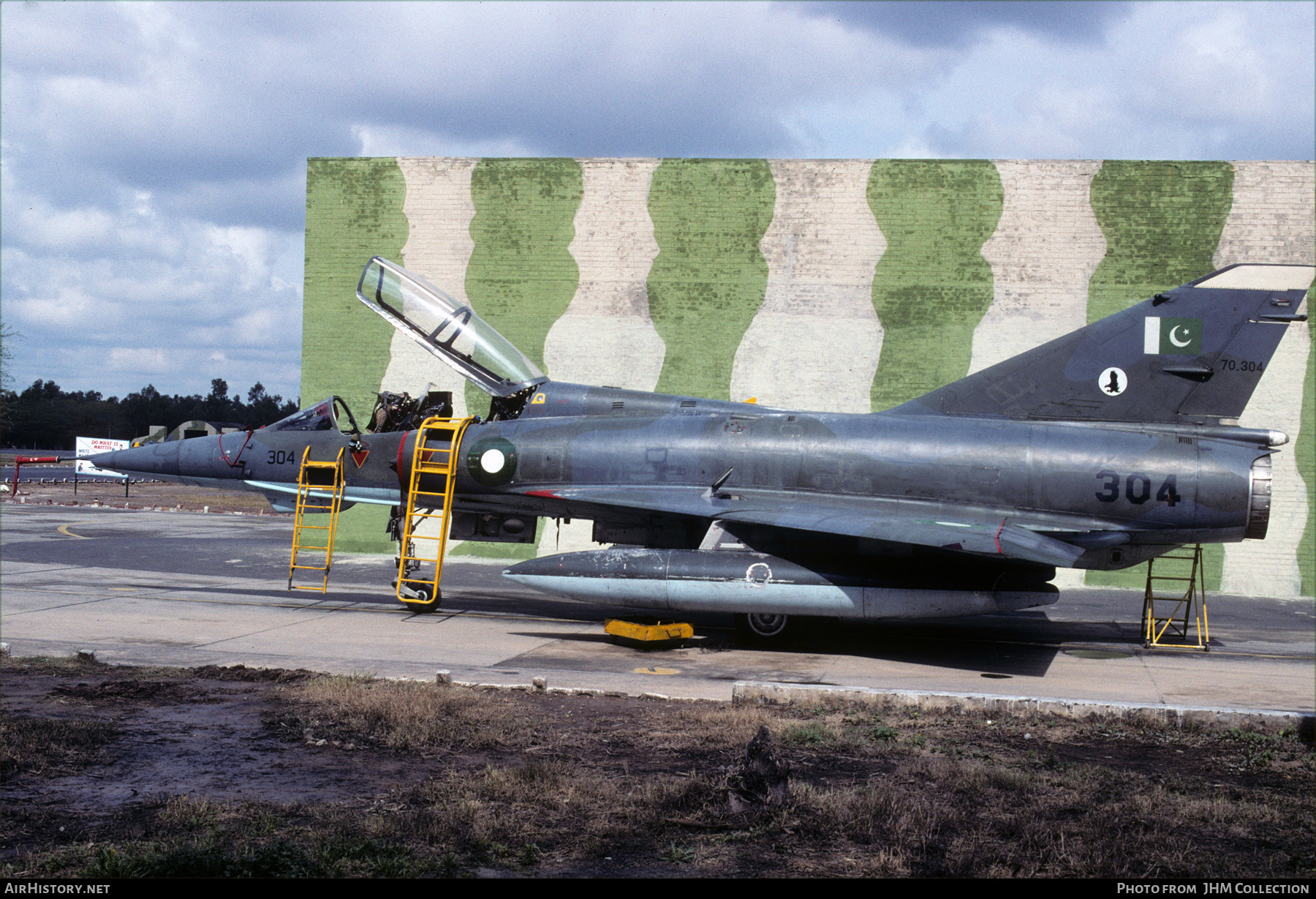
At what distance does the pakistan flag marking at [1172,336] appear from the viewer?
Result: 35.5ft

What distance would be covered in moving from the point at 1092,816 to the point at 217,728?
5.63 meters

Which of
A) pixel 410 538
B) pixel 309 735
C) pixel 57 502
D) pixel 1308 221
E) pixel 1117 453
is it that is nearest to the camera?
pixel 309 735

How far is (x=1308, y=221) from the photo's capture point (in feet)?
58.9

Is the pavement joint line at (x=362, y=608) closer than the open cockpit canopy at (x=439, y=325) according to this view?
Yes

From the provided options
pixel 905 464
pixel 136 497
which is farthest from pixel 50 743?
pixel 136 497

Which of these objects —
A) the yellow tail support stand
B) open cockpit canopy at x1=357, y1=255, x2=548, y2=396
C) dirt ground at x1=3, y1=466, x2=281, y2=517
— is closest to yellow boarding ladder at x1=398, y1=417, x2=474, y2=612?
open cockpit canopy at x1=357, y1=255, x2=548, y2=396

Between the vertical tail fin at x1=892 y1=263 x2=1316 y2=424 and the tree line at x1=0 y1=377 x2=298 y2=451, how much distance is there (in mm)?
56165

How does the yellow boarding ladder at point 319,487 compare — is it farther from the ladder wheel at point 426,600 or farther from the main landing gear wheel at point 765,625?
the main landing gear wheel at point 765,625

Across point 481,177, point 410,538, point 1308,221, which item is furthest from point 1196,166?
point 410,538

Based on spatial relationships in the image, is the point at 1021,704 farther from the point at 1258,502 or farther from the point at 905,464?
the point at 1258,502

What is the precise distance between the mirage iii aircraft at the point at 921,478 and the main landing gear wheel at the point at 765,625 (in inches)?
1.2

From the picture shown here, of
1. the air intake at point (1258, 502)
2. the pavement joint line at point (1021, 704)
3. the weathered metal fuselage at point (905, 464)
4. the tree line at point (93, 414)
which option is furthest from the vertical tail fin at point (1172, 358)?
the tree line at point (93, 414)

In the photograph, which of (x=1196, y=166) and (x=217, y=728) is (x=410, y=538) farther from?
(x=1196, y=166)

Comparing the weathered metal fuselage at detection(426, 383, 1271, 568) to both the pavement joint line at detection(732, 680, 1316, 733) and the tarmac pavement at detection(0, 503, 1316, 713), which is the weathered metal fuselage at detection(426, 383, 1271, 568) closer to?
the tarmac pavement at detection(0, 503, 1316, 713)
